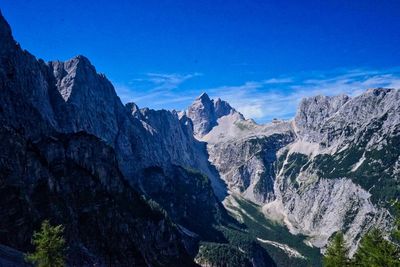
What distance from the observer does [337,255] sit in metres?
74.2

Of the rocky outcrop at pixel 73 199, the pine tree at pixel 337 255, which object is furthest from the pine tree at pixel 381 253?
the rocky outcrop at pixel 73 199

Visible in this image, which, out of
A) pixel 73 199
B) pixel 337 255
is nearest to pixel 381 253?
pixel 337 255

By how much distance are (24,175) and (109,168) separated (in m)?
60.0

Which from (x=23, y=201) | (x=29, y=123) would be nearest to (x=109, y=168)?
(x=29, y=123)

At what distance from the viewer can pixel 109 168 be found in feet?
607

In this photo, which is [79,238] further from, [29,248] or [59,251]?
[59,251]

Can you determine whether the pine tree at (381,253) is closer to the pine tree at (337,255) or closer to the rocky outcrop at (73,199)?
the pine tree at (337,255)

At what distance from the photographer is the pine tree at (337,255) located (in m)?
73.4

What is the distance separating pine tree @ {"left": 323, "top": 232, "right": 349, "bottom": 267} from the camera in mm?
73375

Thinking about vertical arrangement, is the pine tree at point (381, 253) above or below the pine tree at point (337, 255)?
above

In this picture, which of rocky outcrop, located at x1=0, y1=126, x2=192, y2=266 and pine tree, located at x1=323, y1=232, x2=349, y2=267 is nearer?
Answer: pine tree, located at x1=323, y1=232, x2=349, y2=267

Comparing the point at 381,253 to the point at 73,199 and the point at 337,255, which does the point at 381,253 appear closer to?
the point at 337,255

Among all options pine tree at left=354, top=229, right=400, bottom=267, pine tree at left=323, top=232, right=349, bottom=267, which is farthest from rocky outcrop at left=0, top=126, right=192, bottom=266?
pine tree at left=354, top=229, right=400, bottom=267

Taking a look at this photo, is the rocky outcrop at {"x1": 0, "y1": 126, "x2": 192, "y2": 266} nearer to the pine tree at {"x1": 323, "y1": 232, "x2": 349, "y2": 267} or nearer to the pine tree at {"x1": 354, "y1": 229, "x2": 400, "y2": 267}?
the pine tree at {"x1": 323, "y1": 232, "x2": 349, "y2": 267}
